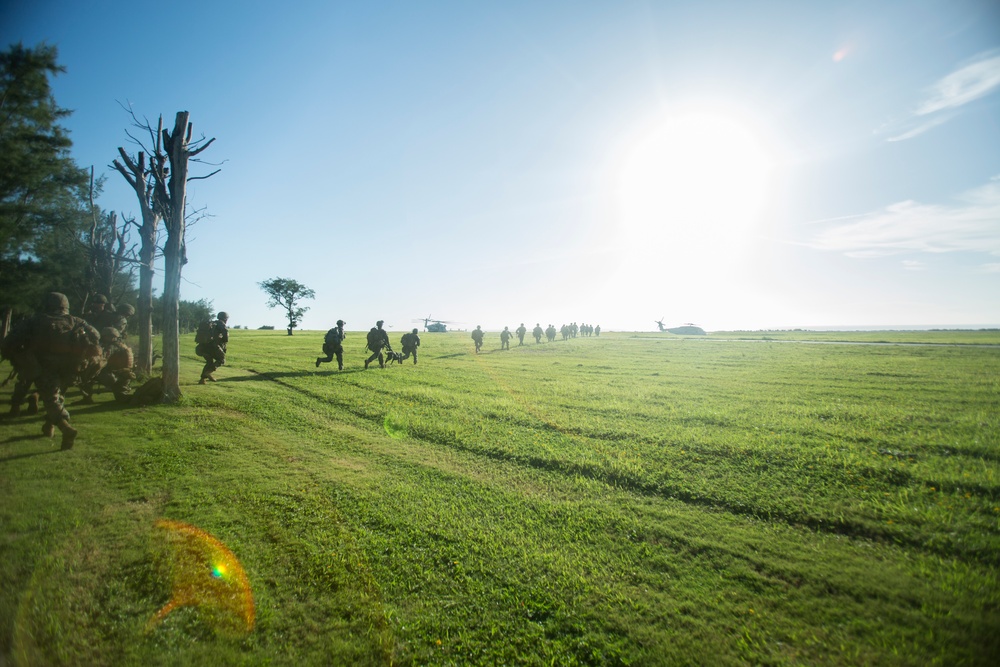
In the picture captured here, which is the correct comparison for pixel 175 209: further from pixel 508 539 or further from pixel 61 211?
pixel 61 211

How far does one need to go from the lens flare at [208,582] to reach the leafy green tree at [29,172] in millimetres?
28855

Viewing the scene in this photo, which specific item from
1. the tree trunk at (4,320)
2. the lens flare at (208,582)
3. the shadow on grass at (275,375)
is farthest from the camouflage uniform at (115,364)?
the tree trunk at (4,320)

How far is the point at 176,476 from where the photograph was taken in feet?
21.7

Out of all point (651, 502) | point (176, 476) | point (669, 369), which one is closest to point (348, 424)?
point (176, 476)

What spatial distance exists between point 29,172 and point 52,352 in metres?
22.5

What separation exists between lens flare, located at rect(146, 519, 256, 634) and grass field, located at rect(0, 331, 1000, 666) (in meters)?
0.03

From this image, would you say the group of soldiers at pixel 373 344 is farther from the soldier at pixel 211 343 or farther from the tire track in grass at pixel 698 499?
the tire track in grass at pixel 698 499

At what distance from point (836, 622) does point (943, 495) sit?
4429 millimetres

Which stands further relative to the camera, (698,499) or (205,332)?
(205,332)

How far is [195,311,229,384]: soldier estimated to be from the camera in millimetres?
15633

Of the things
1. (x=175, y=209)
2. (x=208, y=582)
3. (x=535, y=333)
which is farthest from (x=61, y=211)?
(x=535, y=333)

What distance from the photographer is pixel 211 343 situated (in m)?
15.6

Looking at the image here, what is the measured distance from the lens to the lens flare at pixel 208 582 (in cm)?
360

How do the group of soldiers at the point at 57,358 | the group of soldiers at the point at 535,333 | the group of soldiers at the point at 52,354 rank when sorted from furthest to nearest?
1. the group of soldiers at the point at 535,333
2. the group of soldiers at the point at 57,358
3. the group of soldiers at the point at 52,354
